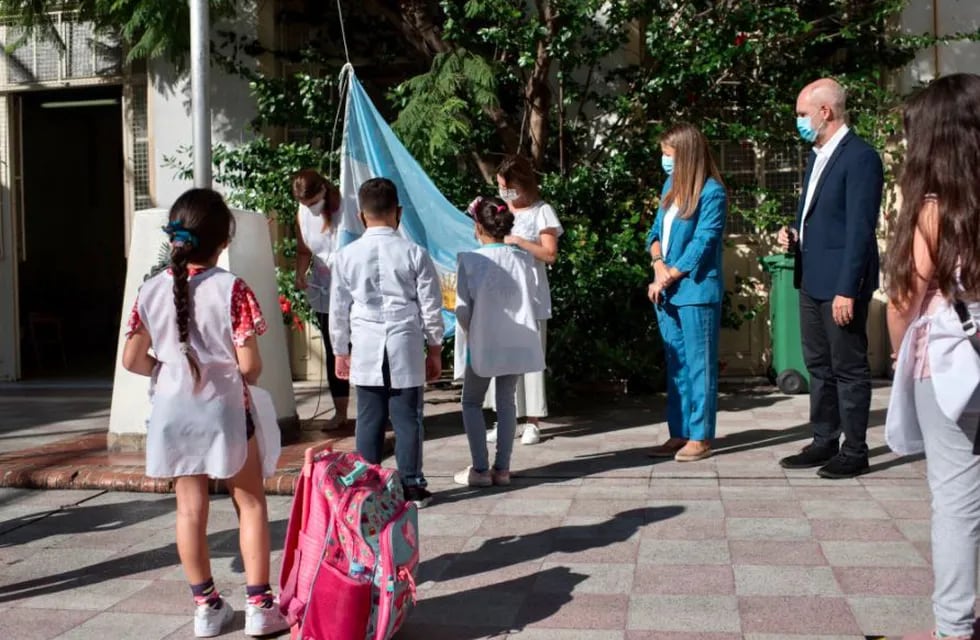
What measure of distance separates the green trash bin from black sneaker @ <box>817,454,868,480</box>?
339cm

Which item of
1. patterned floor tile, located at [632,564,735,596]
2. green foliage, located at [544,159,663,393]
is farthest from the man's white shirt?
green foliage, located at [544,159,663,393]

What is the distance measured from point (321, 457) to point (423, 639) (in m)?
0.70

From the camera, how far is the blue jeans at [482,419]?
19.9ft

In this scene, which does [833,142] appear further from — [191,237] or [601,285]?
[191,237]

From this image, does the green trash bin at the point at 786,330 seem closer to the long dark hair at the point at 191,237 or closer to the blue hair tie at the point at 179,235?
the long dark hair at the point at 191,237

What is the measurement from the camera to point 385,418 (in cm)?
548

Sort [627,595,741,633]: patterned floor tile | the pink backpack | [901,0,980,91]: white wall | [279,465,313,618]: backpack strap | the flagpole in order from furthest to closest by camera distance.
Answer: [901,0,980,91]: white wall
the flagpole
[627,595,741,633]: patterned floor tile
[279,465,313,618]: backpack strap
the pink backpack

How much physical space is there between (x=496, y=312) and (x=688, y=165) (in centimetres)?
139

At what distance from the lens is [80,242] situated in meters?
17.1

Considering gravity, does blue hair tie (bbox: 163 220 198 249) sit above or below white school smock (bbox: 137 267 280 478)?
above

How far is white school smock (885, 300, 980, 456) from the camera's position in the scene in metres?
3.20

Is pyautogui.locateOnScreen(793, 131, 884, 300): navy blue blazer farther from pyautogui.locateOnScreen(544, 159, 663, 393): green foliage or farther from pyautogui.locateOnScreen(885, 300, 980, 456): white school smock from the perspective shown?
pyautogui.locateOnScreen(544, 159, 663, 393): green foliage

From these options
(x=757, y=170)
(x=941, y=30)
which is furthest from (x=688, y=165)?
(x=941, y=30)

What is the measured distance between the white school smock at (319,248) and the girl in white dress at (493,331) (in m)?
1.68
